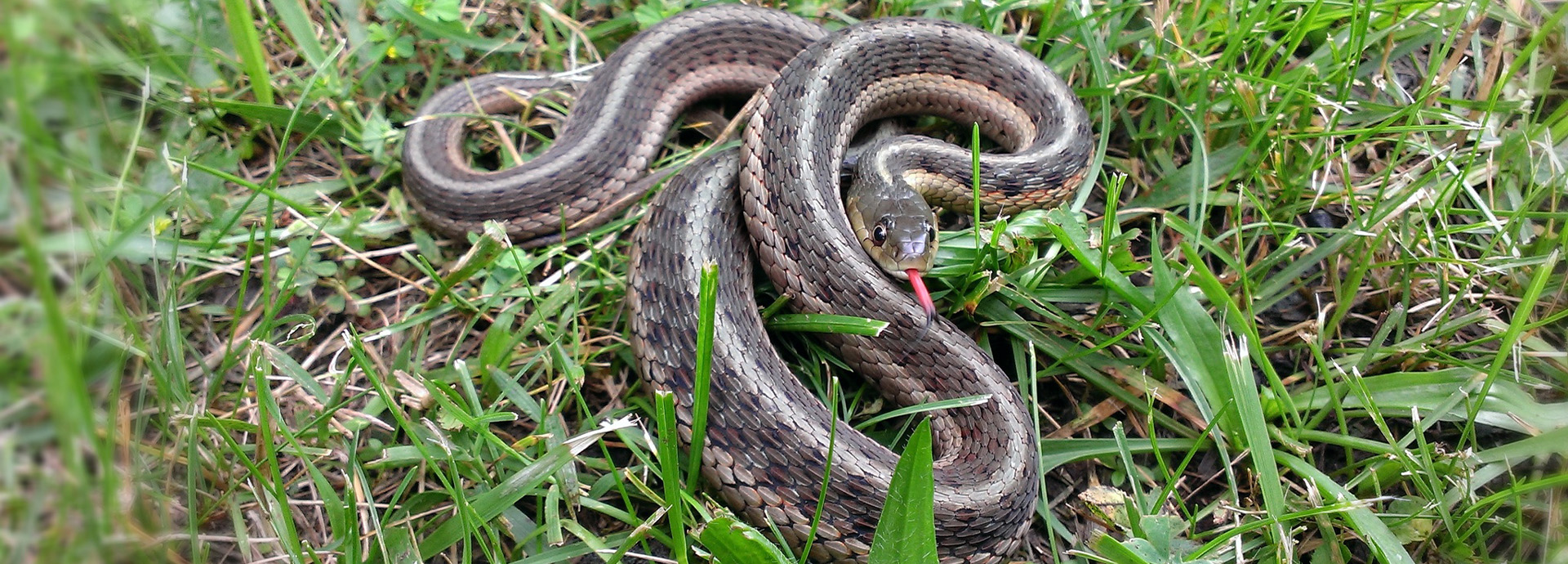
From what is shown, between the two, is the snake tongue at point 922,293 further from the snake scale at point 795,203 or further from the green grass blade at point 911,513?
the green grass blade at point 911,513

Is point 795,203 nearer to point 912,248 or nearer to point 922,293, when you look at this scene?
point 912,248

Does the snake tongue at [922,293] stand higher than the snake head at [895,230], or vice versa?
the snake head at [895,230]

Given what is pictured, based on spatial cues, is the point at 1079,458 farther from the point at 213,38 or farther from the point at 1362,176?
the point at 213,38

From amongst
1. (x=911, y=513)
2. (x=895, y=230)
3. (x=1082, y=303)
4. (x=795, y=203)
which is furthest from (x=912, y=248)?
(x=911, y=513)

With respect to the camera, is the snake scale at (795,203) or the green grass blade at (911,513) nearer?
the green grass blade at (911,513)

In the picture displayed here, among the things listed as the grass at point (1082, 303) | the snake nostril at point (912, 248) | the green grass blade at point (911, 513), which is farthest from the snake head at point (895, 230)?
the green grass blade at point (911, 513)

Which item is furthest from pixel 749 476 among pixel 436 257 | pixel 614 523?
pixel 436 257
